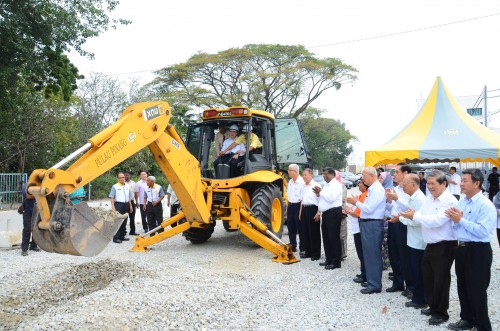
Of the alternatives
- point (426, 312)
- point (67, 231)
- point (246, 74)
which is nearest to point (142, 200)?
point (67, 231)

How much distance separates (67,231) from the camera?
4582mm

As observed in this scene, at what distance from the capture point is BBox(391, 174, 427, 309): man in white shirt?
5.18m

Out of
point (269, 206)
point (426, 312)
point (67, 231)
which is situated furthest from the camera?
point (269, 206)

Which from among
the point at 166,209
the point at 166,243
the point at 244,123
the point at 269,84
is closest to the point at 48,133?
the point at 166,209

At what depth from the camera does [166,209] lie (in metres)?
16.6

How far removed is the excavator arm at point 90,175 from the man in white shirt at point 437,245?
3.40 metres

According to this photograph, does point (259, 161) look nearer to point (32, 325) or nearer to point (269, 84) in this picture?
point (32, 325)

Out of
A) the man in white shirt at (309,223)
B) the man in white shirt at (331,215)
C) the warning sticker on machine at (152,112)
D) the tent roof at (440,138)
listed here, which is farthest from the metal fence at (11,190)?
the tent roof at (440,138)

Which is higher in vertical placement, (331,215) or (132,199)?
(331,215)

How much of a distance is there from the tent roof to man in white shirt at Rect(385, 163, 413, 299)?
9.04ft

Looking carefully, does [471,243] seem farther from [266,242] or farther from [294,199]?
[294,199]

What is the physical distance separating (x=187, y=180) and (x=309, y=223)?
233 cm

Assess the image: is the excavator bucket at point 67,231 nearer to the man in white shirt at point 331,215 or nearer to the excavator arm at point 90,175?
the excavator arm at point 90,175

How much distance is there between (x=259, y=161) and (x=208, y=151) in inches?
49.3
